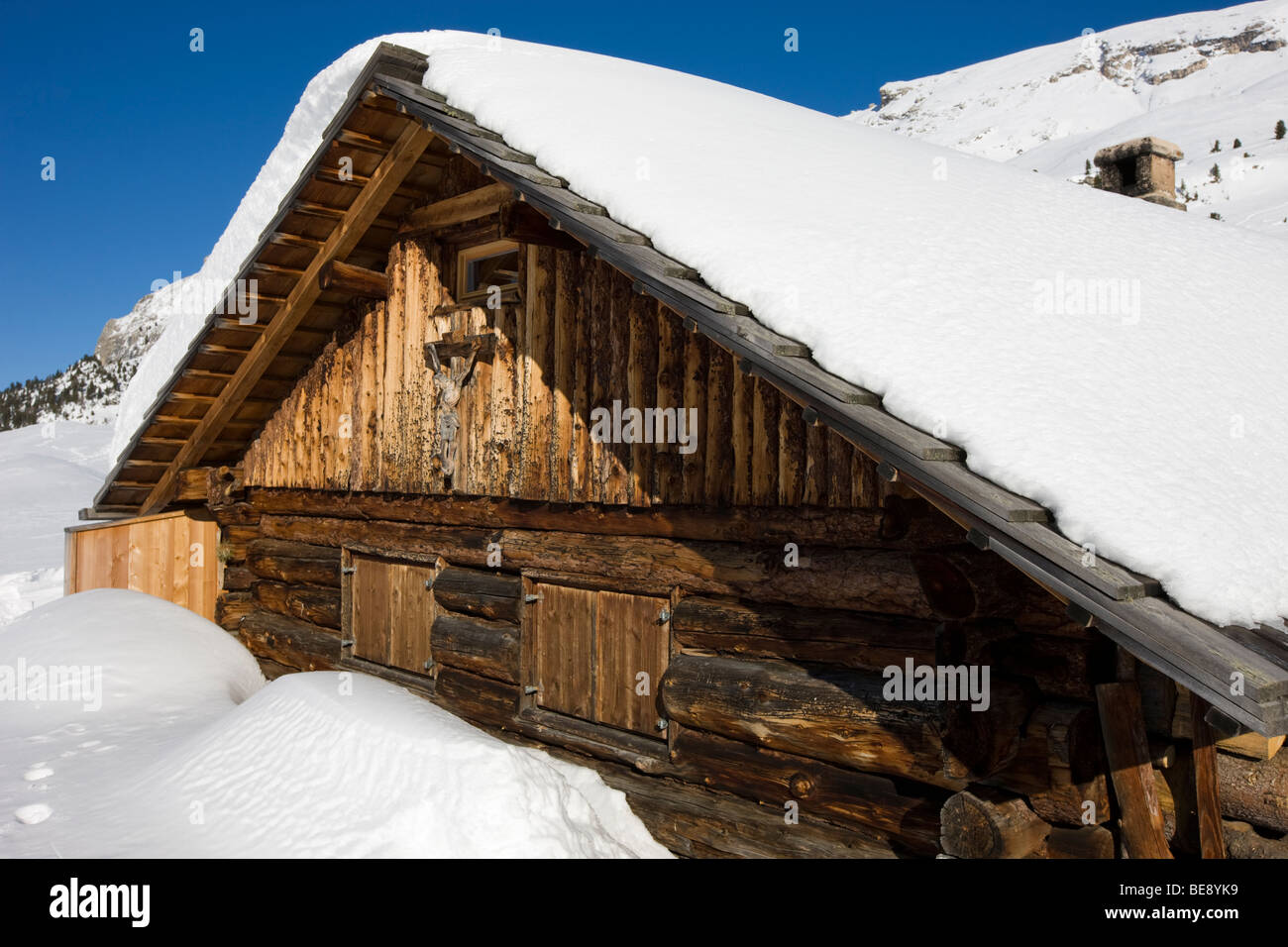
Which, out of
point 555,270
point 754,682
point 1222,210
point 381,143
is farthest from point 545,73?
point 1222,210

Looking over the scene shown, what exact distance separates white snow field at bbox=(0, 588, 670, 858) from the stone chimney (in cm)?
953

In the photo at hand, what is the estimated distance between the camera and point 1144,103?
104 meters

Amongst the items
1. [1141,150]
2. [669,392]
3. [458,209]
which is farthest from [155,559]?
[1141,150]

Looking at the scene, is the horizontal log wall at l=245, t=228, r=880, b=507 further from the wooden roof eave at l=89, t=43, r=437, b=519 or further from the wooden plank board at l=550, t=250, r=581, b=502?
the wooden roof eave at l=89, t=43, r=437, b=519

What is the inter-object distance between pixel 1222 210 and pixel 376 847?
108 feet

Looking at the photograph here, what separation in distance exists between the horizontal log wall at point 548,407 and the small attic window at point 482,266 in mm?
127

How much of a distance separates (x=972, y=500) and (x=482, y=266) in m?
6.08

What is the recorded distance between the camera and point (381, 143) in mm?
7699

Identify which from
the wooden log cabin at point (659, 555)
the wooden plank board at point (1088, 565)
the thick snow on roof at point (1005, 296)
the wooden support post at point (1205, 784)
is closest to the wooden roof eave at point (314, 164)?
the wooden log cabin at point (659, 555)

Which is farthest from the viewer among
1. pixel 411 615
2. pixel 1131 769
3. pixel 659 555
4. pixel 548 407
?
pixel 411 615

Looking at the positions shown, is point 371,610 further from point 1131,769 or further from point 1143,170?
point 1143,170

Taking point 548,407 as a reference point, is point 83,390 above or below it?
above

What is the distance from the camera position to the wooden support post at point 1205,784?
12.7 feet

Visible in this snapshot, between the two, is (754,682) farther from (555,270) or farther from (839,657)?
(555,270)
